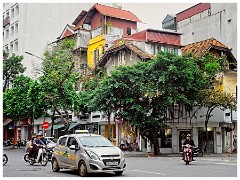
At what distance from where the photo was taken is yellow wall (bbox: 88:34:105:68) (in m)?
46.4

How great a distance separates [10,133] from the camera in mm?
66562

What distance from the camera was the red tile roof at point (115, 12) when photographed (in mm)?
50625

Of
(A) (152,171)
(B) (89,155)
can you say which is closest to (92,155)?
(B) (89,155)

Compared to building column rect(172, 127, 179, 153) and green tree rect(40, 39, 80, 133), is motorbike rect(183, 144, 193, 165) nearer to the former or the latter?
green tree rect(40, 39, 80, 133)

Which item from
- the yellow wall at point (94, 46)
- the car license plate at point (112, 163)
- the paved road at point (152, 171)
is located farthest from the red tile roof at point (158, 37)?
the car license plate at point (112, 163)

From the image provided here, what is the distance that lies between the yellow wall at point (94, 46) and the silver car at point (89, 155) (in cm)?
2925

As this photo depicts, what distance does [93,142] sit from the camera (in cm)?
1664

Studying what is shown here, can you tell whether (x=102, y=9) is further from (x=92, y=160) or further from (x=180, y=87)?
(x=92, y=160)

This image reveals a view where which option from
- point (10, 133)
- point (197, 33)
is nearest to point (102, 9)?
point (197, 33)

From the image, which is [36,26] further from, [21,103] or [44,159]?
[44,159]

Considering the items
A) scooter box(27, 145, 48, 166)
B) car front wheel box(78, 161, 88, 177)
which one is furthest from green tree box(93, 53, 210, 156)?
car front wheel box(78, 161, 88, 177)

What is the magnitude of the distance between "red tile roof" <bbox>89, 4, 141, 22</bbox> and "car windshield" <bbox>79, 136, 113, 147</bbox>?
34.4 metres

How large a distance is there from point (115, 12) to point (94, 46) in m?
6.89

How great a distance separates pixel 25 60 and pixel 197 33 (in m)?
24.8
